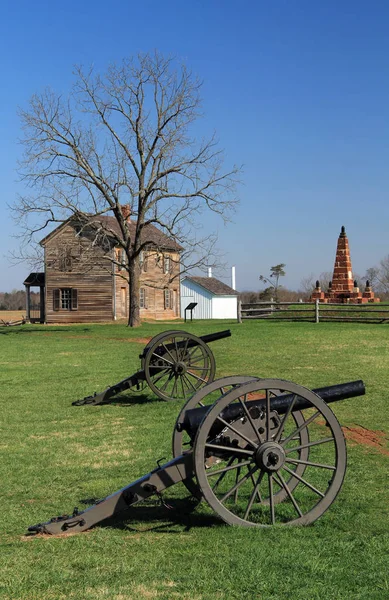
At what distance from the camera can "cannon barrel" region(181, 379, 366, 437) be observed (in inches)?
214

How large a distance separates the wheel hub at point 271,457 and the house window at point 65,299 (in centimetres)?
4102

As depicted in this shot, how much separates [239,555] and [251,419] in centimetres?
103

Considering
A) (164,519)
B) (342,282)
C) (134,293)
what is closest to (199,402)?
(164,519)

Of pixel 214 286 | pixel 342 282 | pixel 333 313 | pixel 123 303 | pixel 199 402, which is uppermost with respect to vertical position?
pixel 214 286

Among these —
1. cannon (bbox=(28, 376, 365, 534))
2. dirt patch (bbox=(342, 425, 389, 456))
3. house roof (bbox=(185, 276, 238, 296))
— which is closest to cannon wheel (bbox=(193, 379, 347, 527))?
cannon (bbox=(28, 376, 365, 534))

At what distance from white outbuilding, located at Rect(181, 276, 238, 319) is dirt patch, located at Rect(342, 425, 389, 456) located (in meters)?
51.0

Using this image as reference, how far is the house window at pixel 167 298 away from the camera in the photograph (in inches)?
2057

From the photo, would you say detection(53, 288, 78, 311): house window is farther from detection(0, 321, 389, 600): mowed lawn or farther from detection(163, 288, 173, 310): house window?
detection(0, 321, 389, 600): mowed lawn

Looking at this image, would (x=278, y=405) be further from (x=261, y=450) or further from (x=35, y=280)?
(x=35, y=280)

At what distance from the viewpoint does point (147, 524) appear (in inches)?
229

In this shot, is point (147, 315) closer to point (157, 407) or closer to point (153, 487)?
point (157, 407)

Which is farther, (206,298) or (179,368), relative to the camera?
(206,298)

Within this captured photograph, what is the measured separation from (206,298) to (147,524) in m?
55.8

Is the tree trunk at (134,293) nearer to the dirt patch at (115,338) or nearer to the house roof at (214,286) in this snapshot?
the dirt patch at (115,338)
